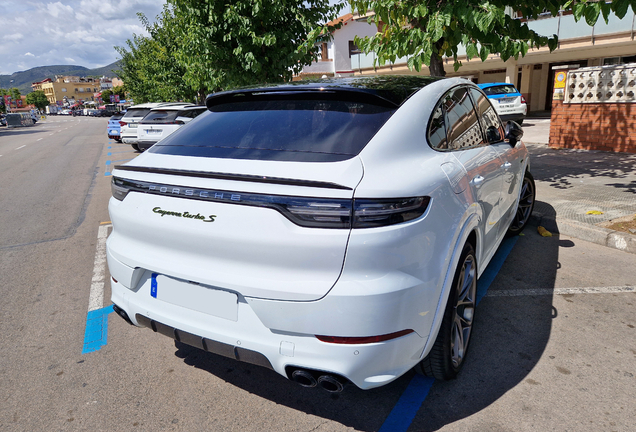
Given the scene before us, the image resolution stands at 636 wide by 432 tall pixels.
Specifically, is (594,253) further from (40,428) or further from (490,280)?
(40,428)

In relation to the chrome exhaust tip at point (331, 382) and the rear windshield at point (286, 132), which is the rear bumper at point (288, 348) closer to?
the chrome exhaust tip at point (331, 382)

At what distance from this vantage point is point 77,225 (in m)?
6.60

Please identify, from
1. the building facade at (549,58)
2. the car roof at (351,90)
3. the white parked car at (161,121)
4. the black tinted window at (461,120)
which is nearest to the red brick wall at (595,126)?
the building facade at (549,58)

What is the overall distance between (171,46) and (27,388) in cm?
2218

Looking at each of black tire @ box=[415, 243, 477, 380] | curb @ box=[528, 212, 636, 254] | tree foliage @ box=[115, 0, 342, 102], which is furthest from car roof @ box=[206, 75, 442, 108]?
tree foliage @ box=[115, 0, 342, 102]

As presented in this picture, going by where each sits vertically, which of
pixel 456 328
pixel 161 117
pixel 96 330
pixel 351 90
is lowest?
pixel 96 330

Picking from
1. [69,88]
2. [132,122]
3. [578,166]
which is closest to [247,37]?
[132,122]

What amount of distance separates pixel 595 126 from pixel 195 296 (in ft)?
35.6

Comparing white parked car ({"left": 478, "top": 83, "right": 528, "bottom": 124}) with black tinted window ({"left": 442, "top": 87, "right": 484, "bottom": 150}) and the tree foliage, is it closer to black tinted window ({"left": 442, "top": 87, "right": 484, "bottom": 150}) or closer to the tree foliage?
the tree foliage

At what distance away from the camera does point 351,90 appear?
2.46 m

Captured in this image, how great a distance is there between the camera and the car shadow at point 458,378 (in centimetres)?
244

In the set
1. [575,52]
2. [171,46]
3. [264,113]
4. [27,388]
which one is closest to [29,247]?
[27,388]

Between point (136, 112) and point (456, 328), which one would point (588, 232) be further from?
point (136, 112)

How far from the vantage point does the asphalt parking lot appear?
2.40m
